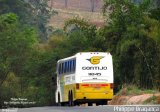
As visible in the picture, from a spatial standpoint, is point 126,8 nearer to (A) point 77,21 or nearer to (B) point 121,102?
(A) point 77,21

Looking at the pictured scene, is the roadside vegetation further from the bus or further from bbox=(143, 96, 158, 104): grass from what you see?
bbox=(143, 96, 158, 104): grass

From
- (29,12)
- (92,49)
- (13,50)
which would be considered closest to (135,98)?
(92,49)

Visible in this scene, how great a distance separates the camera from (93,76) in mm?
36656

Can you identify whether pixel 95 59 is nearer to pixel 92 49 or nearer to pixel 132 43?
pixel 132 43

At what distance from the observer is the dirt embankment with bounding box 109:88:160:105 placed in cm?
3176

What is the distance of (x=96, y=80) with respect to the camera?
36688 millimetres

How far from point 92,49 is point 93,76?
2098 cm

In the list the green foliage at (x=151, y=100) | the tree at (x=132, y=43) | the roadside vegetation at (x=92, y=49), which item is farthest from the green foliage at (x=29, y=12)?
the green foliage at (x=151, y=100)

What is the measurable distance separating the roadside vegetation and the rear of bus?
257cm

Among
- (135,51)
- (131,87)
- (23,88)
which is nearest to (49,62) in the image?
(23,88)

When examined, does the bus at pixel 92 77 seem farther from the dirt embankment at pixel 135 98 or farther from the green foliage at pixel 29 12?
the green foliage at pixel 29 12

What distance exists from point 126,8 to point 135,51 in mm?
6632

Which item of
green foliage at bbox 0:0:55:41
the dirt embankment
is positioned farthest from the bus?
green foliage at bbox 0:0:55:41

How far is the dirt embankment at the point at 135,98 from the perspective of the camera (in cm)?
3176
